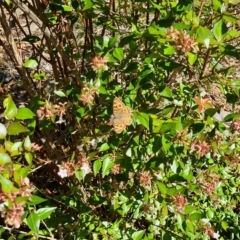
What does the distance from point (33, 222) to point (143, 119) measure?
1.67ft

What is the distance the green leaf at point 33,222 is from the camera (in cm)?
145

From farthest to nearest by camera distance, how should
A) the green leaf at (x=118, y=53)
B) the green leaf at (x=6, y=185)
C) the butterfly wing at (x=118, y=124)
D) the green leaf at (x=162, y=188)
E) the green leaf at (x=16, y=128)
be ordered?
the green leaf at (x=162, y=188) → the green leaf at (x=118, y=53) → the butterfly wing at (x=118, y=124) → the green leaf at (x=16, y=128) → the green leaf at (x=6, y=185)

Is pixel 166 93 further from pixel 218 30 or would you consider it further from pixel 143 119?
pixel 218 30

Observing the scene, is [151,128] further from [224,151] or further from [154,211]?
[154,211]

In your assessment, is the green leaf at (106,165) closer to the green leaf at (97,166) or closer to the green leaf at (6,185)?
the green leaf at (97,166)

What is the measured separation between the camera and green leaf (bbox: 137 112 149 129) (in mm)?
1581

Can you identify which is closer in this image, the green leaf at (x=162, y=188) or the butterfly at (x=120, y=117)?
the butterfly at (x=120, y=117)

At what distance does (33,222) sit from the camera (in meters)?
1.47

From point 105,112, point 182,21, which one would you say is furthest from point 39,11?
point 182,21

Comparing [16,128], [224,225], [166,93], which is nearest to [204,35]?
[166,93]

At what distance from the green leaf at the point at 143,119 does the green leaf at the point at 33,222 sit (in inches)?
18.7

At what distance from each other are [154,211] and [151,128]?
75cm

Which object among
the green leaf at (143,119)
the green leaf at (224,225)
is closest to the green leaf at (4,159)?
the green leaf at (143,119)

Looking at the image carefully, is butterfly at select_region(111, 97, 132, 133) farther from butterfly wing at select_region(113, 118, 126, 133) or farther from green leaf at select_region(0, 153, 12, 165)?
green leaf at select_region(0, 153, 12, 165)
